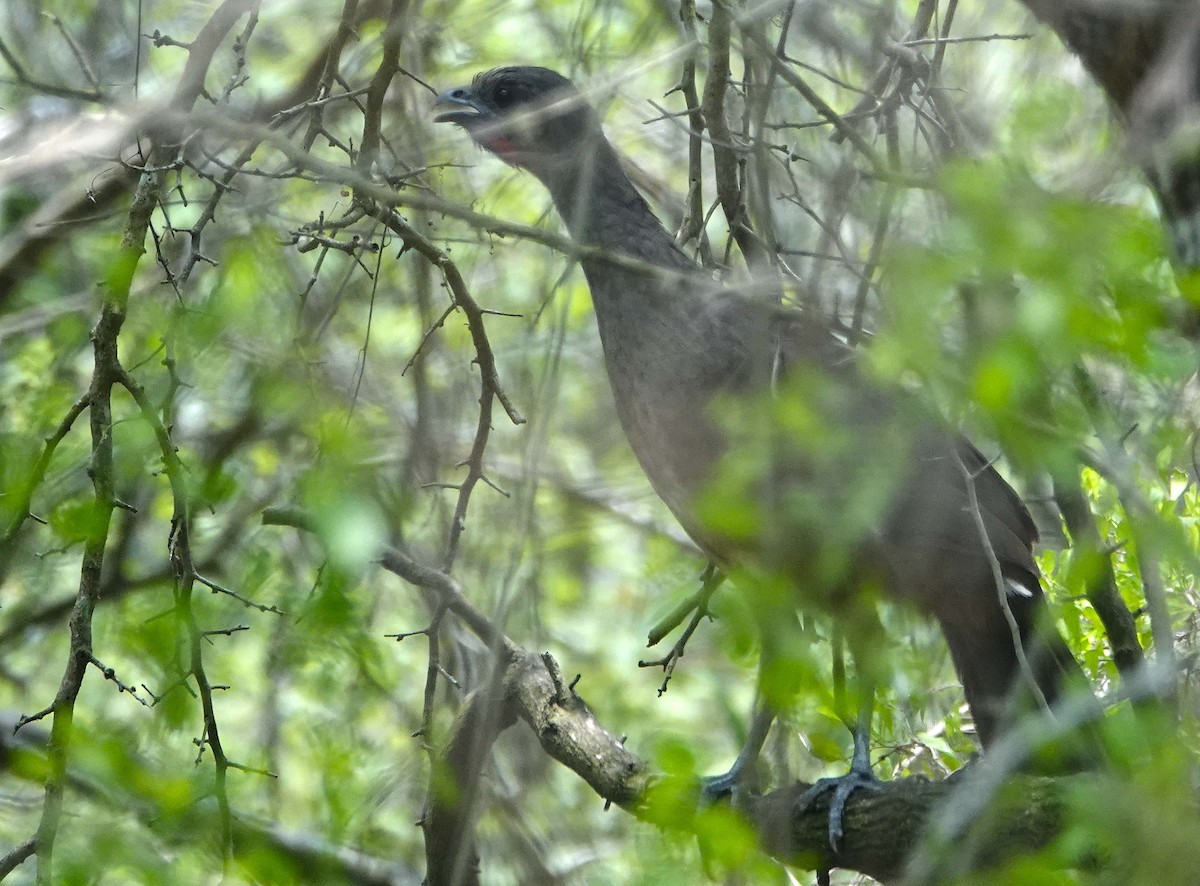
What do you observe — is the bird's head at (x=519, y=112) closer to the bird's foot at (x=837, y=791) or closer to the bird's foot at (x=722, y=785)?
the bird's foot at (x=722, y=785)

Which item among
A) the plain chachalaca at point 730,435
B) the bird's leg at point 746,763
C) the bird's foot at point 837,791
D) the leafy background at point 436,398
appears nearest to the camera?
the leafy background at point 436,398

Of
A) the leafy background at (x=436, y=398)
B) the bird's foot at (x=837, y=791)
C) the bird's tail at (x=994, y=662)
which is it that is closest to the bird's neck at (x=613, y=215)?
the leafy background at (x=436, y=398)

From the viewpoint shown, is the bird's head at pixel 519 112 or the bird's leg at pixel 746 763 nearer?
the bird's leg at pixel 746 763

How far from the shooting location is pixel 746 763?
305 centimetres

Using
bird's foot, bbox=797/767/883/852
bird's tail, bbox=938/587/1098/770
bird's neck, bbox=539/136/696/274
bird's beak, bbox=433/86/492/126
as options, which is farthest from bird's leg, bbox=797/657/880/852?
bird's beak, bbox=433/86/492/126

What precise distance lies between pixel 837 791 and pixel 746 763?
0.48 meters

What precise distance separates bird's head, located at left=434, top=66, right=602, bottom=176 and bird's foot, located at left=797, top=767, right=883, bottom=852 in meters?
1.99

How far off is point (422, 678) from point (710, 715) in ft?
4.85

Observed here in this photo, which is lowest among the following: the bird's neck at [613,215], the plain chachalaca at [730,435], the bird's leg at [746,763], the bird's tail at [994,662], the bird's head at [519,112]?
the bird's leg at [746,763]

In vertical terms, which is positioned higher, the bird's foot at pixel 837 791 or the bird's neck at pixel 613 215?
the bird's neck at pixel 613 215

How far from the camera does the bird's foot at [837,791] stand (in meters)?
3.29

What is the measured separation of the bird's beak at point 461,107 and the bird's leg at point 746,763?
2076mm

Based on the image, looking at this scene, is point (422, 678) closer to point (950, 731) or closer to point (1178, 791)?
point (950, 731)

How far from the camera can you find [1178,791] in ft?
6.20
